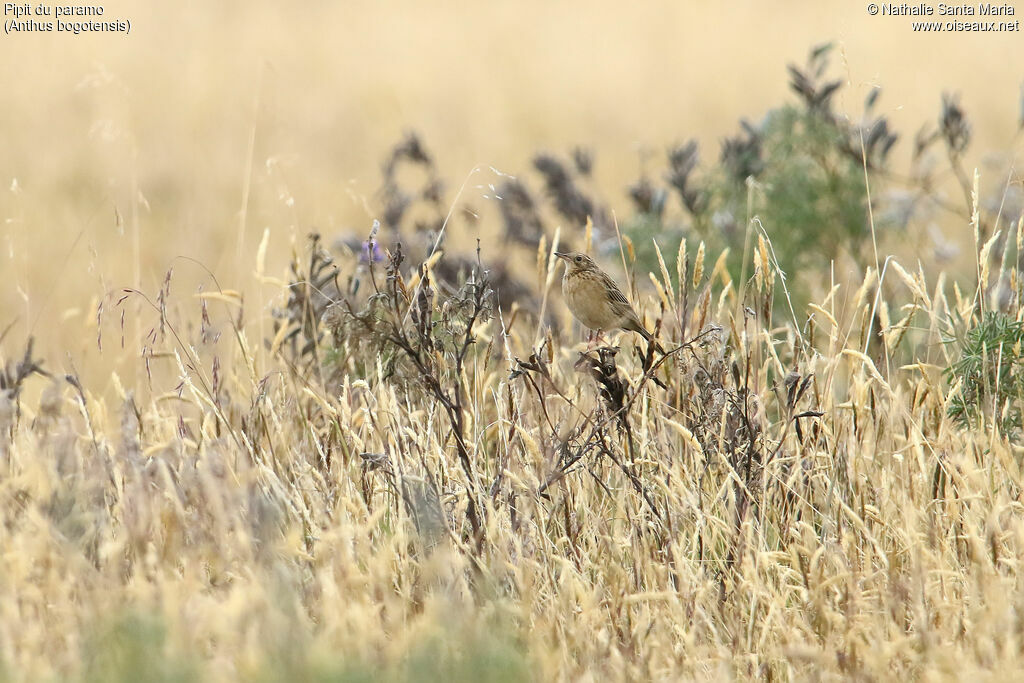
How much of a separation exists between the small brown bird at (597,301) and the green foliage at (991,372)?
3.07 feet

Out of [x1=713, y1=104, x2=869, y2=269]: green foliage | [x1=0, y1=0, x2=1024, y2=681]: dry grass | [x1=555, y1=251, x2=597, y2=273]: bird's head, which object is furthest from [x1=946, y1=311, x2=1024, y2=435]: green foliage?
[x1=713, y1=104, x2=869, y2=269]: green foliage

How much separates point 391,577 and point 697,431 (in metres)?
0.94

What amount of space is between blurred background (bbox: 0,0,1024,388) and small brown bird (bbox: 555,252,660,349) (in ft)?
14.7

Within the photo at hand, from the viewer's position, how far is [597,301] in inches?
150

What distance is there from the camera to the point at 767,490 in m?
3.10

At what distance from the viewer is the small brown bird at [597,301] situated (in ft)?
12.3

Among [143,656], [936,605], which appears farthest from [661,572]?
[143,656]

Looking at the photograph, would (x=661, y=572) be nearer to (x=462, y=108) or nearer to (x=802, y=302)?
(x=802, y=302)

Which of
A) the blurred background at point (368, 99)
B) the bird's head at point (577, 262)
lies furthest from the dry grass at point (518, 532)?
the blurred background at point (368, 99)

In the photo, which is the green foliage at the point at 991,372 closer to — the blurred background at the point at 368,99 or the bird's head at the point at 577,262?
the bird's head at the point at 577,262

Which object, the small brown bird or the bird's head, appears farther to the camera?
the bird's head

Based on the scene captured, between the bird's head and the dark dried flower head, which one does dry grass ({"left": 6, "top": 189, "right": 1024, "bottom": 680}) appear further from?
the dark dried flower head

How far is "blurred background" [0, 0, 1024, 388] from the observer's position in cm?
1018

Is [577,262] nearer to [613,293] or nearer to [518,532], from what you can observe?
[613,293]
